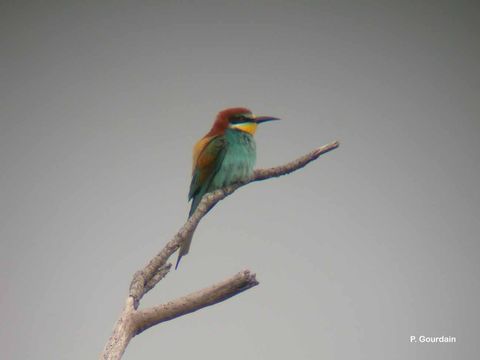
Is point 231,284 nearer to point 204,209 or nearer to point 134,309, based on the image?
point 134,309

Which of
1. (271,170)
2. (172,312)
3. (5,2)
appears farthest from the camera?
(5,2)

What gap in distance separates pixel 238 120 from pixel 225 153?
0.26m

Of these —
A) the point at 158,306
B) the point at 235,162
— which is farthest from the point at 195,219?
the point at 235,162

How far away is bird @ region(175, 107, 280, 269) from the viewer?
138 inches

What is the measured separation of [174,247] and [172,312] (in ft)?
0.85

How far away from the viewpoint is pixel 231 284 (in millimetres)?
1824

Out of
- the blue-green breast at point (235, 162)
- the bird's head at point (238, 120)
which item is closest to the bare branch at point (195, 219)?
the blue-green breast at point (235, 162)

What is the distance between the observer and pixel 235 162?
3.51m

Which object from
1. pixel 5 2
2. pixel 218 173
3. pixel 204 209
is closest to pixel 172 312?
pixel 204 209

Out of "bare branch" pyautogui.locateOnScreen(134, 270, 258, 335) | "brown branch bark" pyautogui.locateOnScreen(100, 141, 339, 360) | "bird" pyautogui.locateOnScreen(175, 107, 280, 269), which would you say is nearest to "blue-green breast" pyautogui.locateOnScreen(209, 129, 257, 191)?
"bird" pyautogui.locateOnScreen(175, 107, 280, 269)

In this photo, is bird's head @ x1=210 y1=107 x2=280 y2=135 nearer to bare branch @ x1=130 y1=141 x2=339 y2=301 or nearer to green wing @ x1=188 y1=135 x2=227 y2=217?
green wing @ x1=188 y1=135 x2=227 y2=217

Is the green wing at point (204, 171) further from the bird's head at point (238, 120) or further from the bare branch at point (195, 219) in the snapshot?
the bare branch at point (195, 219)

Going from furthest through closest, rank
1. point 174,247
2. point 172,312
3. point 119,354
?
point 174,247, point 172,312, point 119,354

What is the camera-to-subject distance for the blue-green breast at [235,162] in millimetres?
3502
